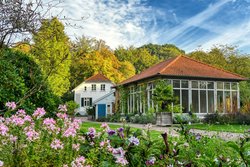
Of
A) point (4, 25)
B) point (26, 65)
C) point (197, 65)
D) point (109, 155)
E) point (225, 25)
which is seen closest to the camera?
point (109, 155)

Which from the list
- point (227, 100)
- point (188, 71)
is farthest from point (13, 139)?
point (227, 100)

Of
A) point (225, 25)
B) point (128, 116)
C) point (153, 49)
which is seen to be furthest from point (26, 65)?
point (153, 49)

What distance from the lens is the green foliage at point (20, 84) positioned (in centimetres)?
721

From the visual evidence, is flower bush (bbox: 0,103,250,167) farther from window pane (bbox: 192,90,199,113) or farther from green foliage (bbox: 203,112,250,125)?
window pane (bbox: 192,90,199,113)

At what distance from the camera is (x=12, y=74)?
732cm

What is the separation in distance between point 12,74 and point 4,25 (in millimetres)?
2802

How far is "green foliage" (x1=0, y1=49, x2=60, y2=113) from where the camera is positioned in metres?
7.21

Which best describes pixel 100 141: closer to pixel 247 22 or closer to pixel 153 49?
pixel 247 22

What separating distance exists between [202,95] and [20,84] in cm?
1879

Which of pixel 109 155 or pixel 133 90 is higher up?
pixel 133 90

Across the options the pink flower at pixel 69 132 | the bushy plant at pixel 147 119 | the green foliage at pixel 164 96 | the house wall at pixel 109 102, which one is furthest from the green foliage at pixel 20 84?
the house wall at pixel 109 102

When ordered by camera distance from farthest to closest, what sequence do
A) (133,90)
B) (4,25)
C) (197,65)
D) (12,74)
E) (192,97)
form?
(133,90), (197,65), (192,97), (12,74), (4,25)

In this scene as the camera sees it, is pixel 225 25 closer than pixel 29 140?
No

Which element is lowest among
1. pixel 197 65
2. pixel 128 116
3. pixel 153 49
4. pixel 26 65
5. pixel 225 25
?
pixel 128 116
